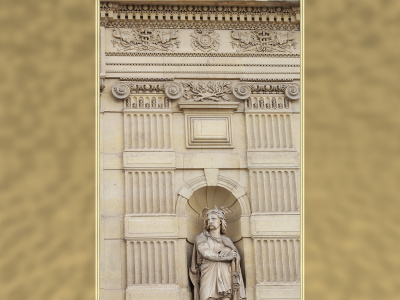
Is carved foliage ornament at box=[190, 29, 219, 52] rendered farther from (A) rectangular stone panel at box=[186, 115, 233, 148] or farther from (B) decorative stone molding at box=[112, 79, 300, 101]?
(A) rectangular stone panel at box=[186, 115, 233, 148]

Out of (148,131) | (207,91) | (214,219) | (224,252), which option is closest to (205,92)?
(207,91)

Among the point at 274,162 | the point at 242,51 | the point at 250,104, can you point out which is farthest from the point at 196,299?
the point at 242,51

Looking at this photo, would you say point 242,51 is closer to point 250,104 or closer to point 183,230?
point 250,104

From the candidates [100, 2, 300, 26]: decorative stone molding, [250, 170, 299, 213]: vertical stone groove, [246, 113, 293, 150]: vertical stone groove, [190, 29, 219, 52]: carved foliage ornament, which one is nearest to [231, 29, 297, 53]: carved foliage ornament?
[100, 2, 300, 26]: decorative stone molding

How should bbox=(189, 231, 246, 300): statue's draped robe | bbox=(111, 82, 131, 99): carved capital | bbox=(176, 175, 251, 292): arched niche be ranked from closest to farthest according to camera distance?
1. bbox=(189, 231, 246, 300): statue's draped robe
2. bbox=(176, 175, 251, 292): arched niche
3. bbox=(111, 82, 131, 99): carved capital

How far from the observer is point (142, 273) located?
34.5 ft

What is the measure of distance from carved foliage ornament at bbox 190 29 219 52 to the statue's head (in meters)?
2.53

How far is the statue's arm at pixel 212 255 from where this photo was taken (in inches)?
416

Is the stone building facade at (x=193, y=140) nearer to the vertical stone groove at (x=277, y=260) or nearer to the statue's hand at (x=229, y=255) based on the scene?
the vertical stone groove at (x=277, y=260)

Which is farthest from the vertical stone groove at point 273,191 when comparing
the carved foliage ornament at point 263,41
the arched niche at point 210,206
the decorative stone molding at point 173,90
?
the carved foliage ornament at point 263,41

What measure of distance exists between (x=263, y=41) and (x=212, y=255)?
3461 mm

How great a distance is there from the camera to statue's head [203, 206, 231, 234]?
420 inches

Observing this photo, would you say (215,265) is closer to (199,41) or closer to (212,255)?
(212,255)

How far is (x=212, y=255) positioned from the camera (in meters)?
10.6
